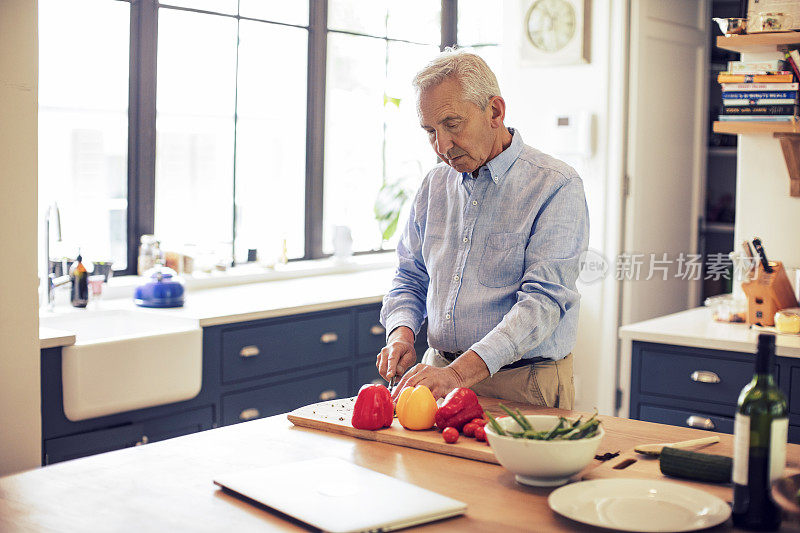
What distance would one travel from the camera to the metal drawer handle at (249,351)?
11.3ft

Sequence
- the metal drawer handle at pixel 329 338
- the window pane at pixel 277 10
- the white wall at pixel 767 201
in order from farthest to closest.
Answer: the window pane at pixel 277 10
the metal drawer handle at pixel 329 338
the white wall at pixel 767 201

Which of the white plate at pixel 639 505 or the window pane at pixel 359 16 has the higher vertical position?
the window pane at pixel 359 16

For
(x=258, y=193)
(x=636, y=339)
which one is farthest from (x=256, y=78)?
(x=636, y=339)

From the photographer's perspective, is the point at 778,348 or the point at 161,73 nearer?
the point at 778,348

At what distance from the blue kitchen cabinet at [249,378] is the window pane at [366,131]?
1168 mm

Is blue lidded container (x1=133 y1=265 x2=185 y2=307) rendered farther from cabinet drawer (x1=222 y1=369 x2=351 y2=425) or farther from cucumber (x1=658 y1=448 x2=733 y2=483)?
cucumber (x1=658 y1=448 x2=733 y2=483)

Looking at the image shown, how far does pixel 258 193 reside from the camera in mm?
4605

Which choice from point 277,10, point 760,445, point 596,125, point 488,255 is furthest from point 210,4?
point 760,445

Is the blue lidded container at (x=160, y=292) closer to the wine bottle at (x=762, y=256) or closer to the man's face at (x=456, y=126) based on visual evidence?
the man's face at (x=456, y=126)

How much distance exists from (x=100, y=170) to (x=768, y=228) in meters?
2.68

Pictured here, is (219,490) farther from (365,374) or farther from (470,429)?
(365,374)

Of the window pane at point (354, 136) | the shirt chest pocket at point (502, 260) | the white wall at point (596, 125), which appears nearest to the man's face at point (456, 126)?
the shirt chest pocket at point (502, 260)

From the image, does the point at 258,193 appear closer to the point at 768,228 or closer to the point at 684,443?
the point at 768,228

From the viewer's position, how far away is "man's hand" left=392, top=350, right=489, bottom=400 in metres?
1.93
